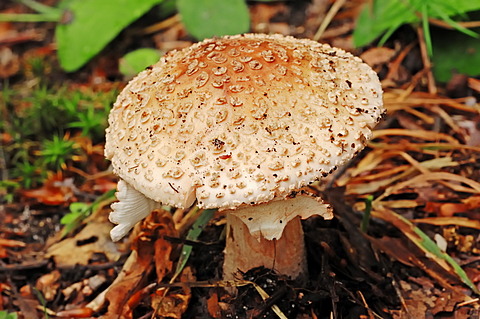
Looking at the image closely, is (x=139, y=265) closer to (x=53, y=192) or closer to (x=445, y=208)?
(x=53, y=192)

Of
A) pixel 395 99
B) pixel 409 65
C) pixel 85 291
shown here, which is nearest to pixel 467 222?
pixel 395 99

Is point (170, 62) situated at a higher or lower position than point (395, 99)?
higher

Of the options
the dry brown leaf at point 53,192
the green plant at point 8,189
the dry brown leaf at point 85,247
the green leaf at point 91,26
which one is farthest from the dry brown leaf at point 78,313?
the green leaf at point 91,26

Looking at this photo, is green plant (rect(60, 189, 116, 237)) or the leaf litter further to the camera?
green plant (rect(60, 189, 116, 237))

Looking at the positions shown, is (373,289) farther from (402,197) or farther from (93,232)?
(93,232)

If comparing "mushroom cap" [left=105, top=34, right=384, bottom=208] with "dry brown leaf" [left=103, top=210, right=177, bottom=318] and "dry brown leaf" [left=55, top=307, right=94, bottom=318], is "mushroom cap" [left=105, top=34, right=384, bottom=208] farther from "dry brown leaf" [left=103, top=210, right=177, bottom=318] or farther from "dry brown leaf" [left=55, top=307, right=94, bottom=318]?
"dry brown leaf" [left=55, top=307, right=94, bottom=318]

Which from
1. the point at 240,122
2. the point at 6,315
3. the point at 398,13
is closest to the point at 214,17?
the point at 398,13

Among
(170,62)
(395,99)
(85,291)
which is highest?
(170,62)

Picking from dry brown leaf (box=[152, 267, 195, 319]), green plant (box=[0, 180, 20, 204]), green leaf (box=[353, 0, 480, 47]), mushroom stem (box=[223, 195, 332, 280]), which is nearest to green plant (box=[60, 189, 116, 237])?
green plant (box=[0, 180, 20, 204])
